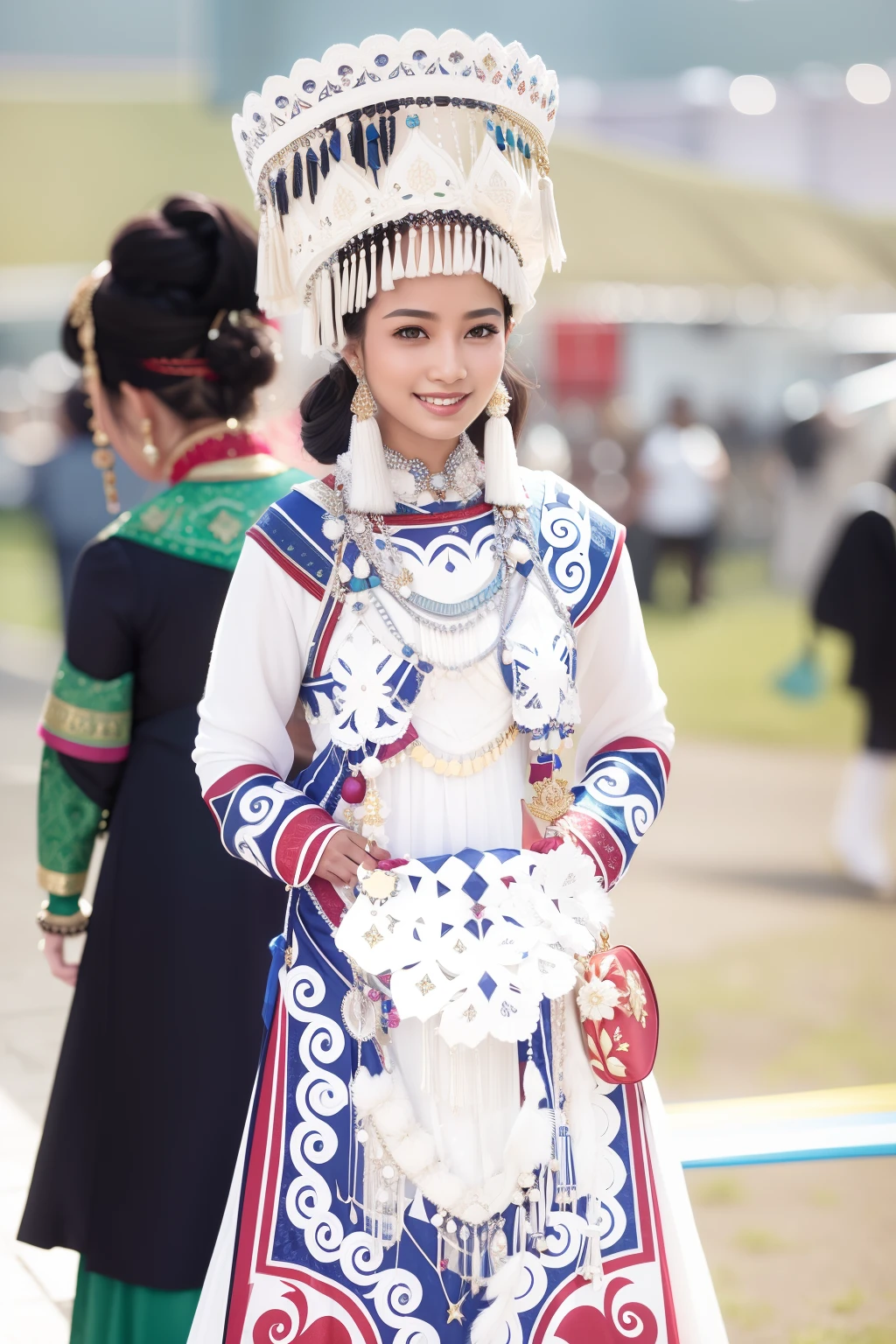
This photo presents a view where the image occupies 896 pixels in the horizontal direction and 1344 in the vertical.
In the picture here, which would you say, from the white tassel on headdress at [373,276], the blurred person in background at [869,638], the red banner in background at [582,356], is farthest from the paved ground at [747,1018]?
the red banner in background at [582,356]

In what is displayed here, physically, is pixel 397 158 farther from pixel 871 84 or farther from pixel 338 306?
pixel 871 84

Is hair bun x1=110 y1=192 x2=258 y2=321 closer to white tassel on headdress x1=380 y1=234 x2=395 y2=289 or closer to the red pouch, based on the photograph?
white tassel on headdress x1=380 y1=234 x2=395 y2=289

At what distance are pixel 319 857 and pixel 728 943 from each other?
165 inches

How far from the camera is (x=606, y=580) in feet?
6.71

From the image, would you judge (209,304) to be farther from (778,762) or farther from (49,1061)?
(778,762)

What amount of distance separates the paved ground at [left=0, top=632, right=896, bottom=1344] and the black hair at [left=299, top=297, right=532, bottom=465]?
5.70 feet

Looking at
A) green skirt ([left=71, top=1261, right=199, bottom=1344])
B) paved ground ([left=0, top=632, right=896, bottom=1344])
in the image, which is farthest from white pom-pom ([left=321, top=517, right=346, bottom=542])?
paved ground ([left=0, top=632, right=896, bottom=1344])

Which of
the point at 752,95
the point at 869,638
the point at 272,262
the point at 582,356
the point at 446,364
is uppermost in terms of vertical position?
the point at 752,95

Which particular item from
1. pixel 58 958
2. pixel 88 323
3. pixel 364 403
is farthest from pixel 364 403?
pixel 58 958

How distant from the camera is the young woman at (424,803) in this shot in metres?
1.86

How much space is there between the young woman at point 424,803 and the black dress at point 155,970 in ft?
1.64

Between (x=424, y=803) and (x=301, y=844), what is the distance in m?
0.16

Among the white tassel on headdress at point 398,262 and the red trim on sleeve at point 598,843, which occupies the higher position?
the white tassel on headdress at point 398,262

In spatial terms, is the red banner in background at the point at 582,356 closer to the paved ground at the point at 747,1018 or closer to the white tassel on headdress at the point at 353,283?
the paved ground at the point at 747,1018
